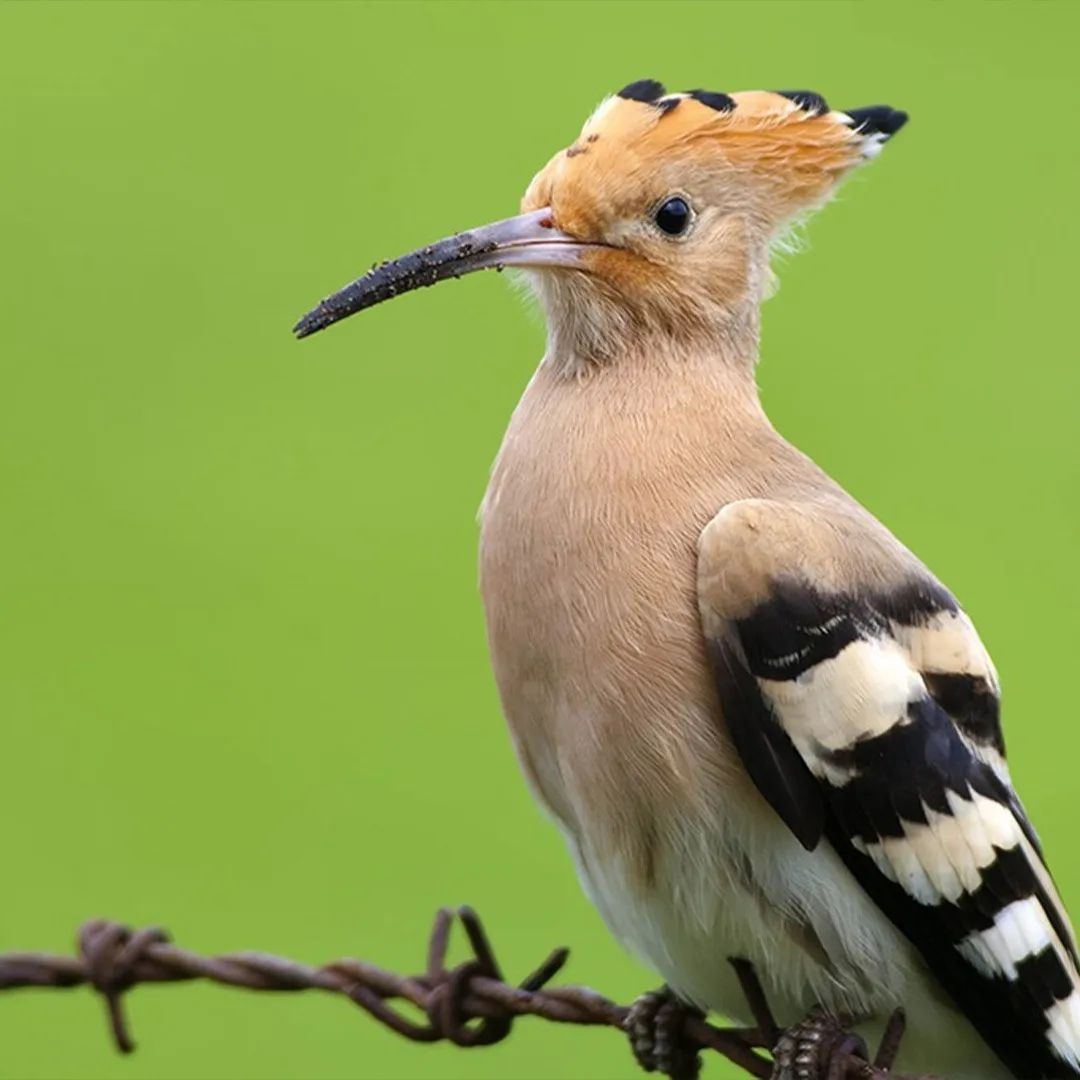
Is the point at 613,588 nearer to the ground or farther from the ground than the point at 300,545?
nearer to the ground

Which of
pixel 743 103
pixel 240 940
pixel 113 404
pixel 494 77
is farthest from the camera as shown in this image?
pixel 494 77

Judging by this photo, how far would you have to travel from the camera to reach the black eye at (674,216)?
276 centimetres

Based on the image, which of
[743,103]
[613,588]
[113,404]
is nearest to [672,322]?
[743,103]

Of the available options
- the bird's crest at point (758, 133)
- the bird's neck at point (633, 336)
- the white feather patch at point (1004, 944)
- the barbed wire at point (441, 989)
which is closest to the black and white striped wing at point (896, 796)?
the white feather patch at point (1004, 944)

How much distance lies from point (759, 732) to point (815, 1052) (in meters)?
0.30

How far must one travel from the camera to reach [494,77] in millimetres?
5031

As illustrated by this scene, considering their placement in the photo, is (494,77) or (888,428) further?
(494,77)

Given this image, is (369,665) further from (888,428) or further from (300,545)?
(888,428)

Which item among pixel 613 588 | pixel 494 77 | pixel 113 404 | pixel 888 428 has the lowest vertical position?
pixel 613 588

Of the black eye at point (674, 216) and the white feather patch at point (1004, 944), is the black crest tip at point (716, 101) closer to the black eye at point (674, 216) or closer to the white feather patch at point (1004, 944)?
the black eye at point (674, 216)

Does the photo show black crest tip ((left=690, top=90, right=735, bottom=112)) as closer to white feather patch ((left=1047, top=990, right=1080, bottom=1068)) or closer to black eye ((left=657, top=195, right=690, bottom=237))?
black eye ((left=657, top=195, right=690, bottom=237))

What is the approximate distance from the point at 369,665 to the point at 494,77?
1.40 m

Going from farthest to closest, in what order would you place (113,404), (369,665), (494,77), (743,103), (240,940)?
(494,77) < (113,404) < (369,665) < (240,940) < (743,103)

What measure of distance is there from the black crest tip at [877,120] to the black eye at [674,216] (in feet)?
0.76
